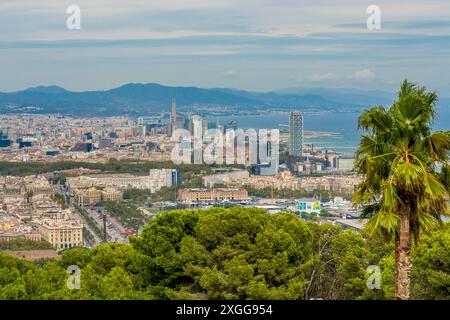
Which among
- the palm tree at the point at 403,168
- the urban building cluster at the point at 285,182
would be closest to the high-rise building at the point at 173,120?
the urban building cluster at the point at 285,182

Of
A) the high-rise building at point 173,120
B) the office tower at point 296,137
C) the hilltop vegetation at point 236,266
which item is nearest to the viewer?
the hilltop vegetation at point 236,266

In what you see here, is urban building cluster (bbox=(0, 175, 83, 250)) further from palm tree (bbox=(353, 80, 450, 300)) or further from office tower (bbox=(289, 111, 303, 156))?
palm tree (bbox=(353, 80, 450, 300))

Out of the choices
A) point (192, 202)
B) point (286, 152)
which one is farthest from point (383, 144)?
point (286, 152)

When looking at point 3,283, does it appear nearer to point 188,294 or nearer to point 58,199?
point 188,294

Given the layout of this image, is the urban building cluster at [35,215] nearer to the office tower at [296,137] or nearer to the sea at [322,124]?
the office tower at [296,137]

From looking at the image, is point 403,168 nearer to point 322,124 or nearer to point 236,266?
point 236,266

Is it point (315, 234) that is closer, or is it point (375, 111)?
point (375, 111)

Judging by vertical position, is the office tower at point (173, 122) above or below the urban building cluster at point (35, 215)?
above
